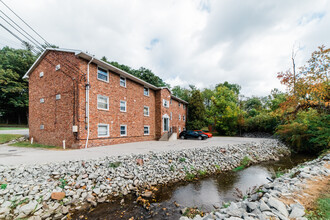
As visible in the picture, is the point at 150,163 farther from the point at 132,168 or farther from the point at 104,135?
the point at 104,135

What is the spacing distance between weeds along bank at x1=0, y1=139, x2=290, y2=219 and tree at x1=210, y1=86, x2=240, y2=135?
1460 centimetres

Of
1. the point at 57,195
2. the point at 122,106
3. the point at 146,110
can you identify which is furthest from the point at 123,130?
the point at 57,195

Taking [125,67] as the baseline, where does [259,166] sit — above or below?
below

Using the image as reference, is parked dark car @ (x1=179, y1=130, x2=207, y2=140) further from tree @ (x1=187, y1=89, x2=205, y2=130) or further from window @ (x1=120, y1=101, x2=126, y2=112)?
window @ (x1=120, y1=101, x2=126, y2=112)

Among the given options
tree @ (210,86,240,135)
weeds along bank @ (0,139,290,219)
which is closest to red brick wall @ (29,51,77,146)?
weeds along bank @ (0,139,290,219)

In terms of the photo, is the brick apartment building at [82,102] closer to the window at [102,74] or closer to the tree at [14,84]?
the window at [102,74]

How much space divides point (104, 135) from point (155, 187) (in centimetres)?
663

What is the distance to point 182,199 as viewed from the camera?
4836mm

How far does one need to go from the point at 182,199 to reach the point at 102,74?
33.5 ft

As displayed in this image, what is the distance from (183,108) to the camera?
77.2ft

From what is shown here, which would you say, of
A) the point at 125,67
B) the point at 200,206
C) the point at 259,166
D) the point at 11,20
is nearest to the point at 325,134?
the point at 259,166

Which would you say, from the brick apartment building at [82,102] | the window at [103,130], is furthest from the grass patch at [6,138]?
the window at [103,130]

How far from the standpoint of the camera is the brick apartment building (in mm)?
9266

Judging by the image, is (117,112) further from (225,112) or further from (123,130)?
(225,112)
